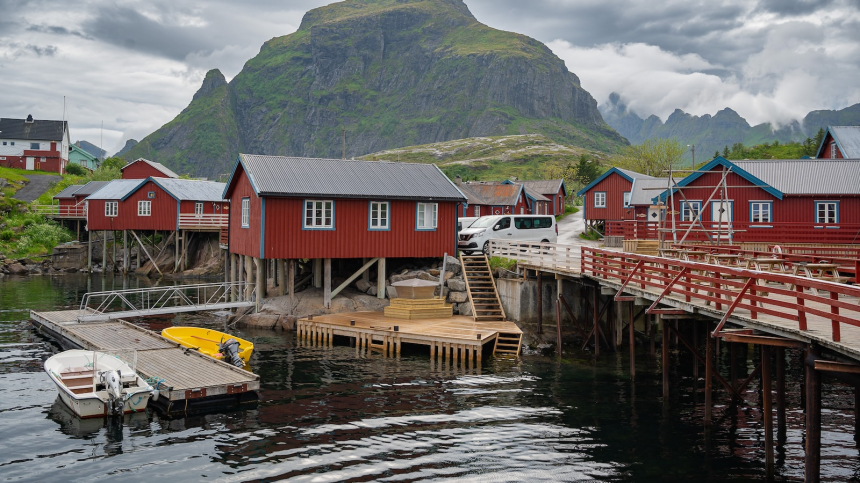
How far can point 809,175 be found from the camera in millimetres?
35188

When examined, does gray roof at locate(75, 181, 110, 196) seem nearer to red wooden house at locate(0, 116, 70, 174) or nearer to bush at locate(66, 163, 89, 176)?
bush at locate(66, 163, 89, 176)

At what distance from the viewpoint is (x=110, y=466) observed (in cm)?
1414

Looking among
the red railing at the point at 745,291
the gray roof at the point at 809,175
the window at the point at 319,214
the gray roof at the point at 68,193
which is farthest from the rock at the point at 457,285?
the gray roof at the point at 68,193

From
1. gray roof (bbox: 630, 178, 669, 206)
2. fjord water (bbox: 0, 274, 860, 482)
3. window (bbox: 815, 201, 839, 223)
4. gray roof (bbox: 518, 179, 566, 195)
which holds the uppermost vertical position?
gray roof (bbox: 518, 179, 566, 195)

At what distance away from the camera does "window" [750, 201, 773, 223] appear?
114ft

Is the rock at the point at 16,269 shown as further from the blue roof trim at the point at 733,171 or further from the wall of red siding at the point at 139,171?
the blue roof trim at the point at 733,171

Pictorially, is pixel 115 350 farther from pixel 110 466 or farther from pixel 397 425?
pixel 397 425

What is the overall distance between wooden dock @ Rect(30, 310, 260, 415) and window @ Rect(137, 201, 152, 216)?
1217 inches

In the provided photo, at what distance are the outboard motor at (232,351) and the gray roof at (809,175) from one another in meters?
27.7

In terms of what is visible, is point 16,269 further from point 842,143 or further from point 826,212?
point 842,143

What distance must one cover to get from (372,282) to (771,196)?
2153 cm

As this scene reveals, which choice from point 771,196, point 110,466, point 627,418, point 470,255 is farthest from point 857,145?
point 110,466

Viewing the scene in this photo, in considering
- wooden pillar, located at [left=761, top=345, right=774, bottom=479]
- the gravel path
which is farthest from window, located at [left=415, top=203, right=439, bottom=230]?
the gravel path

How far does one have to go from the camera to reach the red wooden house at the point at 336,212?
30.2 meters
